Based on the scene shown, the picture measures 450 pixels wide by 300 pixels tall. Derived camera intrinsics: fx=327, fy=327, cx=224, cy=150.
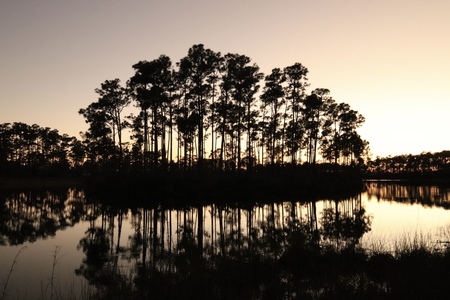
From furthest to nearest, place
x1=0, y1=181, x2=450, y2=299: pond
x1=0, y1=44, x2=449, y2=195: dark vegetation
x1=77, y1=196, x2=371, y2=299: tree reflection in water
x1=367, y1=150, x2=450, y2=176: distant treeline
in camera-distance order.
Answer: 1. x1=367, y1=150, x2=450, y2=176: distant treeline
2. x1=0, y1=44, x2=449, y2=195: dark vegetation
3. x1=0, y1=181, x2=450, y2=299: pond
4. x1=77, y1=196, x2=371, y2=299: tree reflection in water

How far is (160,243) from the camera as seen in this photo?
1633 cm

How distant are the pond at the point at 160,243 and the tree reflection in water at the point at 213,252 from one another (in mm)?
50

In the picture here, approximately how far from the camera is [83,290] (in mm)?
9273

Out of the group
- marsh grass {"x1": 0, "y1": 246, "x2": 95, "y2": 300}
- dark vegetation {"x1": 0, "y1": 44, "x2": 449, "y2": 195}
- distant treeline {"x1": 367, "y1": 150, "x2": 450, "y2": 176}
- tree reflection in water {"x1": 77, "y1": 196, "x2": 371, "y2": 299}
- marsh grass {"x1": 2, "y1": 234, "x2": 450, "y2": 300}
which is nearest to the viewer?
marsh grass {"x1": 2, "y1": 234, "x2": 450, "y2": 300}

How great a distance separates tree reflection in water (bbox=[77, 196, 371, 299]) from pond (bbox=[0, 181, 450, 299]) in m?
0.05

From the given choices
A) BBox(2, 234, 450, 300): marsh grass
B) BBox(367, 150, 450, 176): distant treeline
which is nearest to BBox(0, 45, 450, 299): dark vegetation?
BBox(2, 234, 450, 300): marsh grass

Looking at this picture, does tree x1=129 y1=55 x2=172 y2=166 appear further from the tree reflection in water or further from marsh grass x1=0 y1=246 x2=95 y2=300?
marsh grass x1=0 y1=246 x2=95 y2=300

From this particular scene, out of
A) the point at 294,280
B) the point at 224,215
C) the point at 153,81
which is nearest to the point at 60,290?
the point at 294,280

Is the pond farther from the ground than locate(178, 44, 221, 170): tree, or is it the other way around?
locate(178, 44, 221, 170): tree

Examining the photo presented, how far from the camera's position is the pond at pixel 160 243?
9.63 meters

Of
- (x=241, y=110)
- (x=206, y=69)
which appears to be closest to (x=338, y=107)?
(x=241, y=110)

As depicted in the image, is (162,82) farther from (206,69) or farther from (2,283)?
(2,283)

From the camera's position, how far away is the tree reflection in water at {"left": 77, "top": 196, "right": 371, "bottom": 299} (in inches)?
336

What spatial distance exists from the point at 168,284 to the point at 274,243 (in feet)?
26.4
